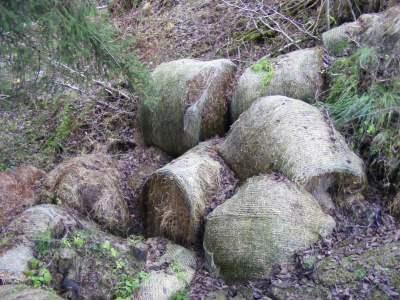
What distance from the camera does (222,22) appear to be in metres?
8.26

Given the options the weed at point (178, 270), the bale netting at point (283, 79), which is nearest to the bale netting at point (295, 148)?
the bale netting at point (283, 79)

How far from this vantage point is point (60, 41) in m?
4.63

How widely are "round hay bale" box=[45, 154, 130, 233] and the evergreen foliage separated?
96 centimetres

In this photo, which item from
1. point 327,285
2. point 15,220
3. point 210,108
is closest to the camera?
point 327,285

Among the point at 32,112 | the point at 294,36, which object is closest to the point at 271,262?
the point at 294,36

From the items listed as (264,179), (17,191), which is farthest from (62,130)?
(264,179)

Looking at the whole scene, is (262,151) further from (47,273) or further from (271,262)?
(47,273)

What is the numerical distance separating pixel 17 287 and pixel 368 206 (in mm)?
3005

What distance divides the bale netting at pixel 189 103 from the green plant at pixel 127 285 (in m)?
2.03

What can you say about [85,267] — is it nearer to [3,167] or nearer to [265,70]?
[3,167]

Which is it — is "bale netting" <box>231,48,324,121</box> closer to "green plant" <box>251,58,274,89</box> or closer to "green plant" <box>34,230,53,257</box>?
"green plant" <box>251,58,274,89</box>

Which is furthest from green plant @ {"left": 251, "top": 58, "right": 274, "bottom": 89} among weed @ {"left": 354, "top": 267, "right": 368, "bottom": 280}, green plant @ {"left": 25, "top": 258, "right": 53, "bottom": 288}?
green plant @ {"left": 25, "top": 258, "right": 53, "bottom": 288}

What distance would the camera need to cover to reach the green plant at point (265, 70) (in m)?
5.90

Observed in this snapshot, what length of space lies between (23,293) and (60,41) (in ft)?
7.03
